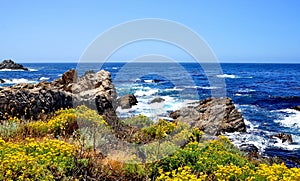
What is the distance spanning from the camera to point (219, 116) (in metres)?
22.1

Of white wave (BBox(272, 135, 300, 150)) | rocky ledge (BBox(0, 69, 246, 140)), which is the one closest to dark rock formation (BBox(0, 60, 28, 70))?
rocky ledge (BBox(0, 69, 246, 140))

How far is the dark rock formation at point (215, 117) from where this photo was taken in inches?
813

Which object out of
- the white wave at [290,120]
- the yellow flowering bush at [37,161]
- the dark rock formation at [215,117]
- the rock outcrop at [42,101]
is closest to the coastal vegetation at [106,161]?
the yellow flowering bush at [37,161]

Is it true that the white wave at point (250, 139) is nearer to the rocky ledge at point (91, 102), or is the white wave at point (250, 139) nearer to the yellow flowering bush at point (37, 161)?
the rocky ledge at point (91, 102)

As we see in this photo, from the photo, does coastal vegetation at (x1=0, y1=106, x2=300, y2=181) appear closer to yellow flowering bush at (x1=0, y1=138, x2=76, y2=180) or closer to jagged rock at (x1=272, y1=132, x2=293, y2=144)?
yellow flowering bush at (x1=0, y1=138, x2=76, y2=180)

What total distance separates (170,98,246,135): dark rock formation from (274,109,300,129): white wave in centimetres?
425

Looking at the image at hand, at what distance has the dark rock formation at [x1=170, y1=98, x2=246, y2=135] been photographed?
2066cm

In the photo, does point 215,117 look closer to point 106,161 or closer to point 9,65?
point 106,161

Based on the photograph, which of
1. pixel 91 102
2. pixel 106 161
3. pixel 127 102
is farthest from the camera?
pixel 127 102

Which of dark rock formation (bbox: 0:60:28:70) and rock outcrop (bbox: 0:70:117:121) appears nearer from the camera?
rock outcrop (bbox: 0:70:117:121)

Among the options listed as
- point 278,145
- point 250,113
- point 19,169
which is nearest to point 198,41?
point 19,169

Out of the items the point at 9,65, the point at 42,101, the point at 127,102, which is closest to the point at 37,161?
the point at 42,101

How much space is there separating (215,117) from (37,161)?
17098 mm

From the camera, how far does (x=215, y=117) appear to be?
21.9 meters
